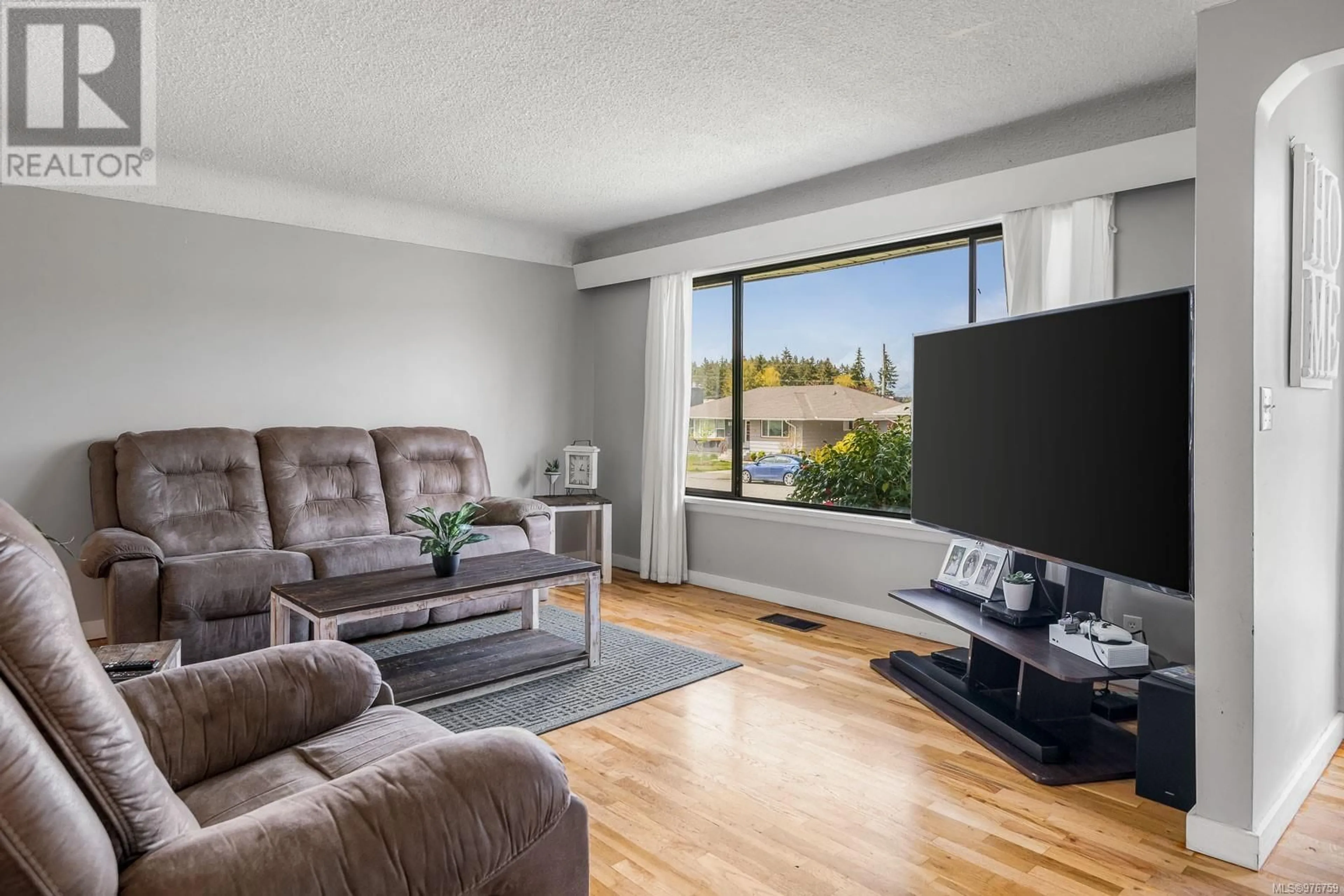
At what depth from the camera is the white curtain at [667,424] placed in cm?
535

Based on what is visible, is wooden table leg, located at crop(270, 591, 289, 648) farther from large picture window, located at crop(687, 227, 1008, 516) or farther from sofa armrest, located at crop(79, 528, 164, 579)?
large picture window, located at crop(687, 227, 1008, 516)

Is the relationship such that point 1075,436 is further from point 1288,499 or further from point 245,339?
point 245,339

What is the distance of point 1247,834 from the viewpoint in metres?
2.07

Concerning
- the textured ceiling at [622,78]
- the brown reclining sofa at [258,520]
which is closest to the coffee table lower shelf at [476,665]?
the brown reclining sofa at [258,520]

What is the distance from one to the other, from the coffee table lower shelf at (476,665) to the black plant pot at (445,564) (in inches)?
16.9

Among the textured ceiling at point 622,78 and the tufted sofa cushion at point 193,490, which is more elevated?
the textured ceiling at point 622,78

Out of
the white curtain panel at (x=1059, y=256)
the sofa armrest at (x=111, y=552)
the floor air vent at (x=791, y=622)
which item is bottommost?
the floor air vent at (x=791, y=622)

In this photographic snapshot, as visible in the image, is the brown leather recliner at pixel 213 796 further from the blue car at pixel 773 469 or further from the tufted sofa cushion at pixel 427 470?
the blue car at pixel 773 469

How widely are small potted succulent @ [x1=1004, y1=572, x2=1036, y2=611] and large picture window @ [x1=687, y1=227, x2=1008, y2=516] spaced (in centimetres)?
95

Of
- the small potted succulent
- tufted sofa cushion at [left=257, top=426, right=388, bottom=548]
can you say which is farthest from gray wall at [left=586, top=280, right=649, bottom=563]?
the small potted succulent

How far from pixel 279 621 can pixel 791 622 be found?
2.61 metres

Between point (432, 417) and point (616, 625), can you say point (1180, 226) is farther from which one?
point (432, 417)

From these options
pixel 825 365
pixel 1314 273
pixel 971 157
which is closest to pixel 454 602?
pixel 825 365

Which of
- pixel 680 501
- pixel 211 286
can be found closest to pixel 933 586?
pixel 680 501
